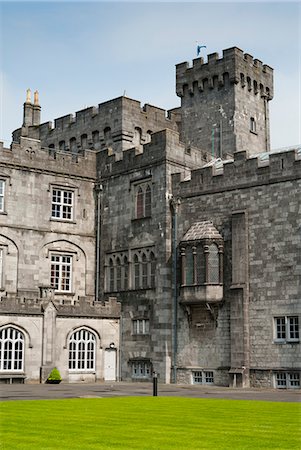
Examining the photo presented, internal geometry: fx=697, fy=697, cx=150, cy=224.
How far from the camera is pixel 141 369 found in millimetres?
36312

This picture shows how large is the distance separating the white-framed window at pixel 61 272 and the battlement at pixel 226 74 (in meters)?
14.7

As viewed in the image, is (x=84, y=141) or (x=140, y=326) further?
(x=84, y=141)

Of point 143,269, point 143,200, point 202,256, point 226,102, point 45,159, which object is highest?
point 226,102

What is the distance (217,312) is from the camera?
33438 mm

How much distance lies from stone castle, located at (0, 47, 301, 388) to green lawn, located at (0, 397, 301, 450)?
1156 cm

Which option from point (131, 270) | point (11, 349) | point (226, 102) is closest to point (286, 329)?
point (131, 270)

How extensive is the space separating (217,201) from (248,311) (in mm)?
5788

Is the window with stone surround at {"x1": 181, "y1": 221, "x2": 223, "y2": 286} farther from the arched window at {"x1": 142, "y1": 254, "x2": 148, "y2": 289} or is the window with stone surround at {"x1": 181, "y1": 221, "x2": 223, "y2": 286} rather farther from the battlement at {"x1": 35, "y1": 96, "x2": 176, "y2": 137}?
the battlement at {"x1": 35, "y1": 96, "x2": 176, "y2": 137}

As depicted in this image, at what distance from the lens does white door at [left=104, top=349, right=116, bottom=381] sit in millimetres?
37081

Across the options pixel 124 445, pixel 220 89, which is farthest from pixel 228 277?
pixel 124 445

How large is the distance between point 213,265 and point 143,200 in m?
6.50

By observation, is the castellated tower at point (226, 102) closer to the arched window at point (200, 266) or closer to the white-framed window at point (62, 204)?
the white-framed window at point (62, 204)

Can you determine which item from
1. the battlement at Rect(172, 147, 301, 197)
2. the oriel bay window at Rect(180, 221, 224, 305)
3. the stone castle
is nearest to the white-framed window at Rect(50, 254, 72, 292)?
the stone castle

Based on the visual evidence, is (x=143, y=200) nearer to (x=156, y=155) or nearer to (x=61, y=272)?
(x=156, y=155)
